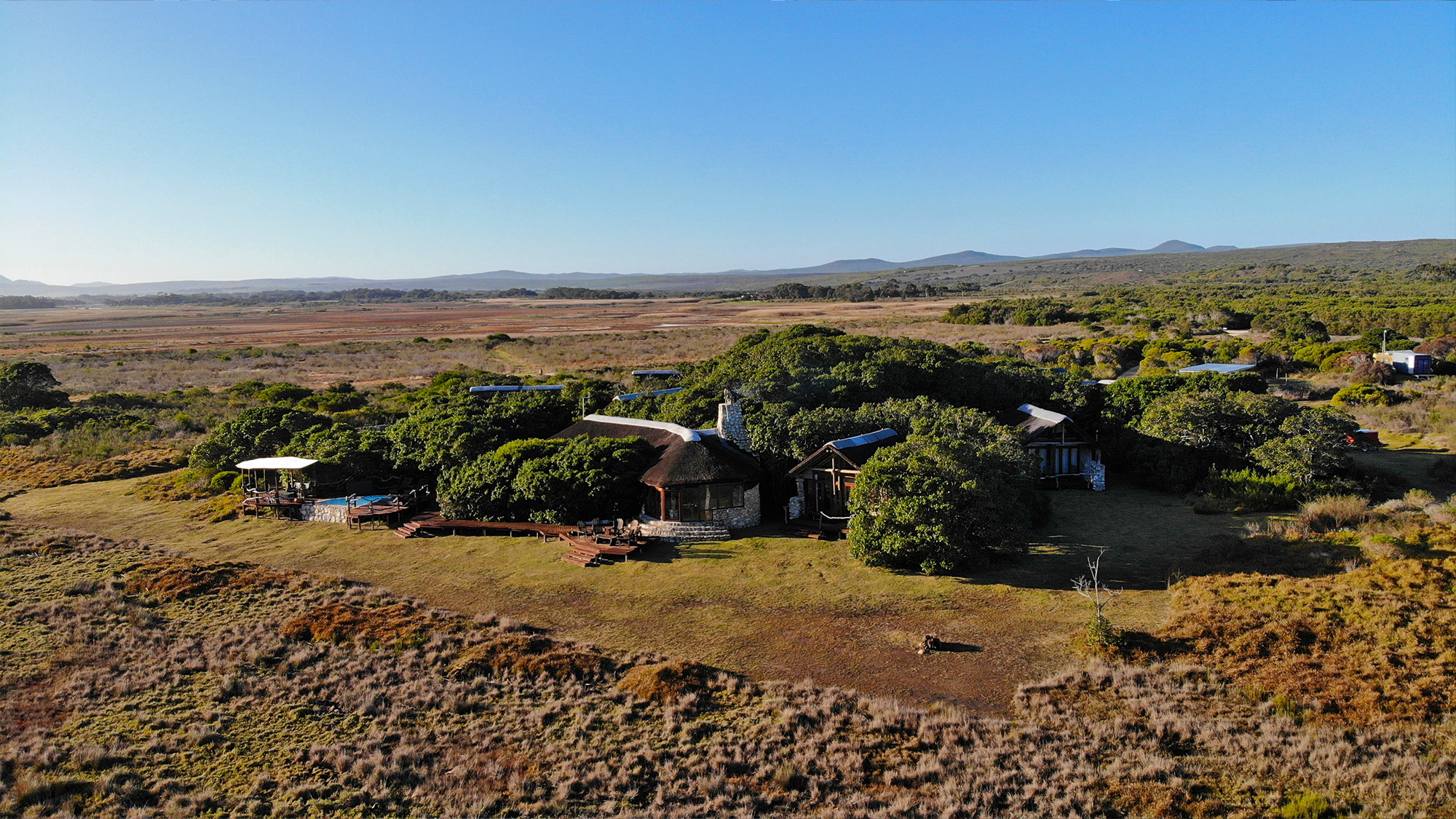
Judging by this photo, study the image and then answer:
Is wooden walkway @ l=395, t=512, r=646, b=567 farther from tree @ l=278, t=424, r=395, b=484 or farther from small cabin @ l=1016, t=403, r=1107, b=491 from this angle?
small cabin @ l=1016, t=403, r=1107, b=491

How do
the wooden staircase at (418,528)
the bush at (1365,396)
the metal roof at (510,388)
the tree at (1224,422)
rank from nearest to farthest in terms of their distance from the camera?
the wooden staircase at (418,528)
the tree at (1224,422)
the metal roof at (510,388)
the bush at (1365,396)

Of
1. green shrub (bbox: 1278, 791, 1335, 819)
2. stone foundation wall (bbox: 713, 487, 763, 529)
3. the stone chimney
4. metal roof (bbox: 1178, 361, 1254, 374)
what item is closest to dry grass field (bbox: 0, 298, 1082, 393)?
metal roof (bbox: 1178, 361, 1254, 374)

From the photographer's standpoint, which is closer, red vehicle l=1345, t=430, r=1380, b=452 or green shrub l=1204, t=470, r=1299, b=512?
green shrub l=1204, t=470, r=1299, b=512

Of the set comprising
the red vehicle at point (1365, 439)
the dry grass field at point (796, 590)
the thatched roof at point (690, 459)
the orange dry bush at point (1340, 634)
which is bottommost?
the dry grass field at point (796, 590)

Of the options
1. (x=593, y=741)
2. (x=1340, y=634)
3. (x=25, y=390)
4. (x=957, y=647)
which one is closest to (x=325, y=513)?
(x=593, y=741)

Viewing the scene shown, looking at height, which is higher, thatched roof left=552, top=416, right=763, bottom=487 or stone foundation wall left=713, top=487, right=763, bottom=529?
thatched roof left=552, top=416, right=763, bottom=487

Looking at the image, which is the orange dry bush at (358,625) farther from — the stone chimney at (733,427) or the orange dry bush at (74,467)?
the orange dry bush at (74,467)

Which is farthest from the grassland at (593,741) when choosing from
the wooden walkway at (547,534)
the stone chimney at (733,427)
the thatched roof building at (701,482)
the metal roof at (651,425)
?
the stone chimney at (733,427)
